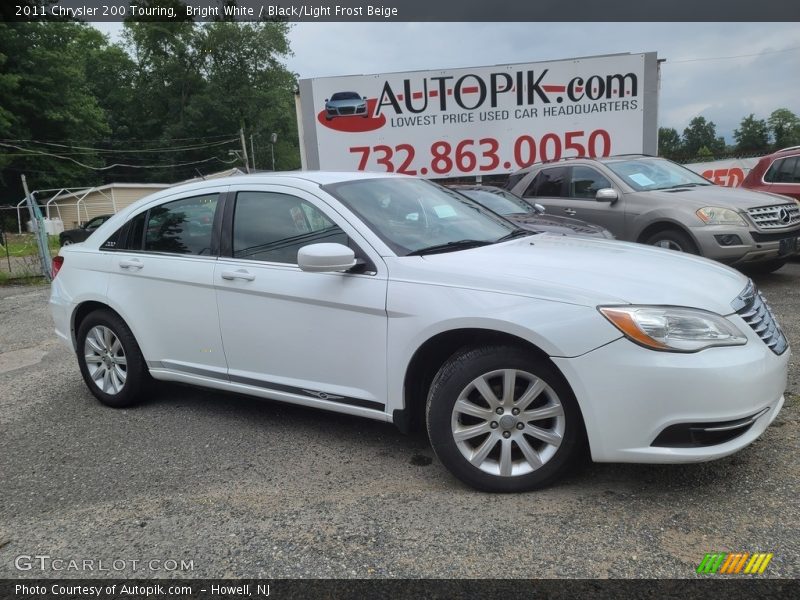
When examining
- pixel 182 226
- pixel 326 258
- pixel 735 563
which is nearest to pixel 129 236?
pixel 182 226

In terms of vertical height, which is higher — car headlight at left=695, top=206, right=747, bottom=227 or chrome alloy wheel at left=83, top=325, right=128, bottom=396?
car headlight at left=695, top=206, right=747, bottom=227

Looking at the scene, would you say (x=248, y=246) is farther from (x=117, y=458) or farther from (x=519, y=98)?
(x=519, y=98)

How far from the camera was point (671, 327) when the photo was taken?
2.65m

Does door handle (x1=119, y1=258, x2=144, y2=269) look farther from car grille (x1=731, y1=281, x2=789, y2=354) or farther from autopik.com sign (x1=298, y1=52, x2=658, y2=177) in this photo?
autopik.com sign (x1=298, y1=52, x2=658, y2=177)

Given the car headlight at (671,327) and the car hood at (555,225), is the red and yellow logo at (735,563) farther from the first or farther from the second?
the car hood at (555,225)

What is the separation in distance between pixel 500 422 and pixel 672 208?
5.43 meters

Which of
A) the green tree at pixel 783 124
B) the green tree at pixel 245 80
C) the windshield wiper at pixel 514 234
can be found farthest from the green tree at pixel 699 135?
the windshield wiper at pixel 514 234

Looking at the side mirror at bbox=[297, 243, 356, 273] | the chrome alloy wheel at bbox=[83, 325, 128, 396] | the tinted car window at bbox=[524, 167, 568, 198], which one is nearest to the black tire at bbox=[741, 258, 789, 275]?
the tinted car window at bbox=[524, 167, 568, 198]

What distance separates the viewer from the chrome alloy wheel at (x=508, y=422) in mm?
2854

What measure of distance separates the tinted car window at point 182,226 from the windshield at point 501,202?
4.23 m

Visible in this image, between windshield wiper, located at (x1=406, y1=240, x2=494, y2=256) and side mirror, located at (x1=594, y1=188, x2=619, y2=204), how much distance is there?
4.53 m

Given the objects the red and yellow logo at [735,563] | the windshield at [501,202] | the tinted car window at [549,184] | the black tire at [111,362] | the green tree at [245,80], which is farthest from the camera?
the green tree at [245,80]

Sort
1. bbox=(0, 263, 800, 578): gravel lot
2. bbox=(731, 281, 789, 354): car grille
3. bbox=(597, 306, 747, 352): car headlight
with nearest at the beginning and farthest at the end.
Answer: bbox=(0, 263, 800, 578): gravel lot < bbox=(597, 306, 747, 352): car headlight < bbox=(731, 281, 789, 354): car grille

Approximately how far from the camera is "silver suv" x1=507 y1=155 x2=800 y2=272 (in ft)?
23.1
